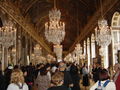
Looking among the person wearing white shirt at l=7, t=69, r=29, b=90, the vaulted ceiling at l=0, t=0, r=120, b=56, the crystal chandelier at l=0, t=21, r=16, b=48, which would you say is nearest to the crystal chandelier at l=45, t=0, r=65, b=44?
the crystal chandelier at l=0, t=21, r=16, b=48

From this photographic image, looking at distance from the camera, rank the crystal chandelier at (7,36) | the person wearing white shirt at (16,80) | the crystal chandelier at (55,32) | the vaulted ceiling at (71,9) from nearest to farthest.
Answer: the person wearing white shirt at (16,80) → the crystal chandelier at (55,32) → the crystal chandelier at (7,36) → the vaulted ceiling at (71,9)

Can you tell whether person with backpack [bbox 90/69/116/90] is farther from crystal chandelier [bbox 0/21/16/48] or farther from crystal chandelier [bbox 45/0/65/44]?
crystal chandelier [bbox 0/21/16/48]

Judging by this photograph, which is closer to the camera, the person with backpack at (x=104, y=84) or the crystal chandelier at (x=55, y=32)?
the person with backpack at (x=104, y=84)

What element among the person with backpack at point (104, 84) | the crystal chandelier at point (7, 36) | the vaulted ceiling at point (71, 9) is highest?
the vaulted ceiling at point (71, 9)

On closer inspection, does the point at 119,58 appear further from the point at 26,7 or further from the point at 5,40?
the point at 26,7

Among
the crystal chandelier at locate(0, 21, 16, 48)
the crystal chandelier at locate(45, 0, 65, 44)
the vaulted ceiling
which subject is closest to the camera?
the crystal chandelier at locate(45, 0, 65, 44)

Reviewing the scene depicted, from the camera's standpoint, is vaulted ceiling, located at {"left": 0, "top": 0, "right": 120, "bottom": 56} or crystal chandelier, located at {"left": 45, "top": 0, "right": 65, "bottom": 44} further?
vaulted ceiling, located at {"left": 0, "top": 0, "right": 120, "bottom": 56}

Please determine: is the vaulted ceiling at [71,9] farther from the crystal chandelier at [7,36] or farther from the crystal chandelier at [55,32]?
the crystal chandelier at [7,36]

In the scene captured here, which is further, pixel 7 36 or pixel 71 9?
pixel 71 9

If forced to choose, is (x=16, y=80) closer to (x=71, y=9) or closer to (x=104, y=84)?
(x=104, y=84)

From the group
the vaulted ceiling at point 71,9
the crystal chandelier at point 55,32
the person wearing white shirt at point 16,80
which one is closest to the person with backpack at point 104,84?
the person wearing white shirt at point 16,80

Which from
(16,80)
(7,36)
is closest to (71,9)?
(7,36)

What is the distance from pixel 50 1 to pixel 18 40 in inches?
382

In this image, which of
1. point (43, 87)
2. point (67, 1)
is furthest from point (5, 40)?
point (67, 1)
